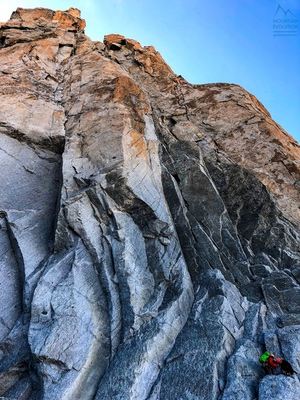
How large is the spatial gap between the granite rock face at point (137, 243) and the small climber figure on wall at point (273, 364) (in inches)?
13.1

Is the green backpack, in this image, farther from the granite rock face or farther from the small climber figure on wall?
the granite rock face

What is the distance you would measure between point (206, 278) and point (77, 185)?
32.1 ft

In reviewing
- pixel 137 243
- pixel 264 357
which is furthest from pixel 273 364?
pixel 137 243

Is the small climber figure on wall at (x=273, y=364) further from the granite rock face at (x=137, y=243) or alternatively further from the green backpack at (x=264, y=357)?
the granite rock face at (x=137, y=243)

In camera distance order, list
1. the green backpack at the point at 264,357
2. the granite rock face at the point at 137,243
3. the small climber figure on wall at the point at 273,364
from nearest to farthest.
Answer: the small climber figure on wall at the point at 273,364 < the green backpack at the point at 264,357 < the granite rock face at the point at 137,243

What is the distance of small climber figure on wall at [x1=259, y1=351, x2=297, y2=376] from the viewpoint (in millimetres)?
11219

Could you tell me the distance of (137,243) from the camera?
56.0ft

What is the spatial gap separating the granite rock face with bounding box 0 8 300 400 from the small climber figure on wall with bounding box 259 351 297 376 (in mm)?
332

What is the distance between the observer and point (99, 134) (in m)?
21.4

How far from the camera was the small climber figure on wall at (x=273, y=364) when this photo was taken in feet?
36.8

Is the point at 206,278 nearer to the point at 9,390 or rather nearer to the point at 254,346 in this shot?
the point at 254,346

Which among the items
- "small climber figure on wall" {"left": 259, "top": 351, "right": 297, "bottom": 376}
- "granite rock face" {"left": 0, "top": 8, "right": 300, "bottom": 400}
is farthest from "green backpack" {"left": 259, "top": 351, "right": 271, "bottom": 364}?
"granite rock face" {"left": 0, "top": 8, "right": 300, "bottom": 400}

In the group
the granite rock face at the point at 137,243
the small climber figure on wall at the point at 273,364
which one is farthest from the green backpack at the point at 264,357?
the granite rock face at the point at 137,243

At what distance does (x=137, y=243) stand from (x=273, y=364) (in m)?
8.82
